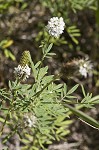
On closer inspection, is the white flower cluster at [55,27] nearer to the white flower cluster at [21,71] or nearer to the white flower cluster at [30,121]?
the white flower cluster at [21,71]

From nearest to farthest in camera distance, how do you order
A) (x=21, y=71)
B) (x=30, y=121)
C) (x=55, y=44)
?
(x=21, y=71)
(x=30, y=121)
(x=55, y=44)

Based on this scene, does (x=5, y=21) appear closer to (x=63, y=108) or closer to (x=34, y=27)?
(x=34, y=27)

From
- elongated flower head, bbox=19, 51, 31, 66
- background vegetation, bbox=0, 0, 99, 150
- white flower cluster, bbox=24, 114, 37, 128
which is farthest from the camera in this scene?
background vegetation, bbox=0, 0, 99, 150

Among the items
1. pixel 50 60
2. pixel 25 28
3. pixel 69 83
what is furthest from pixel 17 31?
pixel 69 83

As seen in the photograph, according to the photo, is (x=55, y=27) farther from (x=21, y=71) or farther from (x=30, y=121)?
(x=30, y=121)

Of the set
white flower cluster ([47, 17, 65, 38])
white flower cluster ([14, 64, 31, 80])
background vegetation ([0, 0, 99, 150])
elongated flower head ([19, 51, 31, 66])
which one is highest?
white flower cluster ([47, 17, 65, 38])

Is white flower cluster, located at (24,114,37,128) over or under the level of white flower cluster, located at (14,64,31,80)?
under

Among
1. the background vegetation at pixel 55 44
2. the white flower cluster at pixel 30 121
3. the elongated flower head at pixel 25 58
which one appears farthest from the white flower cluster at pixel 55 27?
the background vegetation at pixel 55 44

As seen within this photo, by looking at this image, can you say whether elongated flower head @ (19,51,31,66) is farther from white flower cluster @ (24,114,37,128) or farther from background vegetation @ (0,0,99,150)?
background vegetation @ (0,0,99,150)

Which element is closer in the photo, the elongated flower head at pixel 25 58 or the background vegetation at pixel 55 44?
the elongated flower head at pixel 25 58

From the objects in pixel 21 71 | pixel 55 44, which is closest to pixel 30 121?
pixel 21 71

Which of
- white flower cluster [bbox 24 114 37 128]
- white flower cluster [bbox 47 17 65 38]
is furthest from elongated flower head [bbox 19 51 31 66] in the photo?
white flower cluster [bbox 24 114 37 128]
